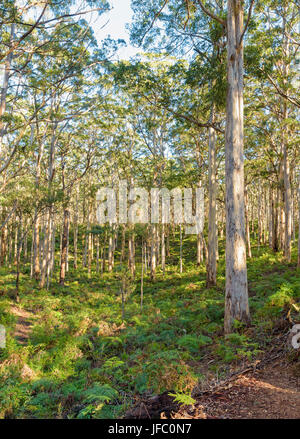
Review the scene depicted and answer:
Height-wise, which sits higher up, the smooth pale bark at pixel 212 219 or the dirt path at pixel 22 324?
the smooth pale bark at pixel 212 219

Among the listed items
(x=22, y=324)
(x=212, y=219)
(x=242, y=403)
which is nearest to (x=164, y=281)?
(x=212, y=219)

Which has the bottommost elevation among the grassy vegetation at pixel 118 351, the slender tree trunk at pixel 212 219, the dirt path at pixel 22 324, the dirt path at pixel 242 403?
the dirt path at pixel 22 324

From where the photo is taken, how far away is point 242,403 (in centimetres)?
354

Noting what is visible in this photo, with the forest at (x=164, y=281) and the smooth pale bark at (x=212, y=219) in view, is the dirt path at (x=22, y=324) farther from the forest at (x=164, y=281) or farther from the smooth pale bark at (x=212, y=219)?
the smooth pale bark at (x=212, y=219)

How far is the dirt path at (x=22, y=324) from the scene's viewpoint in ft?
31.8

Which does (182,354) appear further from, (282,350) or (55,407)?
(55,407)

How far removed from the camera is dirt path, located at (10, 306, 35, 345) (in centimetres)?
968

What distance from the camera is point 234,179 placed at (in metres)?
7.07

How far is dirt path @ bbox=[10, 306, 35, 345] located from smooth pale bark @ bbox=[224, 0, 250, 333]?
6.89m

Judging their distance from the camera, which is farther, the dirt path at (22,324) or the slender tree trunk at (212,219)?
the slender tree trunk at (212,219)

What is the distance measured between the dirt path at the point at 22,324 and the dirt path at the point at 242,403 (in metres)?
7.29

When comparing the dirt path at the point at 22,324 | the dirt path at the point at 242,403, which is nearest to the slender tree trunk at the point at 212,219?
the dirt path at the point at 22,324
